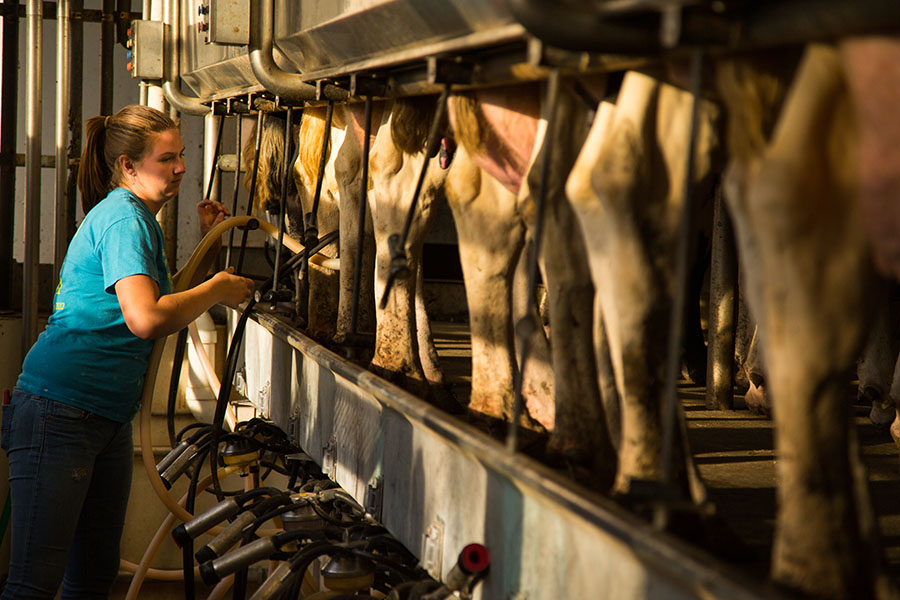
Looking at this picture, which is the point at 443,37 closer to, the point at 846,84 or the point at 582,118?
the point at 582,118

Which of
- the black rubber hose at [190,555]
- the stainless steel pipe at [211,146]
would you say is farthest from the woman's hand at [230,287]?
the stainless steel pipe at [211,146]

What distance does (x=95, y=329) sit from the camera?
2.45 meters

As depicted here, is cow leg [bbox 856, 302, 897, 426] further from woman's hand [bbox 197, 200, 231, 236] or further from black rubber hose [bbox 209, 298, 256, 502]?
woman's hand [bbox 197, 200, 231, 236]

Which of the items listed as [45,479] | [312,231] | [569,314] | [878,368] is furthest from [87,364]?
[878,368]

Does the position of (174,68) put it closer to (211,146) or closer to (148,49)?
(148,49)

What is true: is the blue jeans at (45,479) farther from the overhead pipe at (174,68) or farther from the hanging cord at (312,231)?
the overhead pipe at (174,68)

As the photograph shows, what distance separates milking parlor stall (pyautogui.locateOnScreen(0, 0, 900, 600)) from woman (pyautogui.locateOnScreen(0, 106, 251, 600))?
0.48 feet

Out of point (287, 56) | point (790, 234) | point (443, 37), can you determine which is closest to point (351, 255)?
point (287, 56)

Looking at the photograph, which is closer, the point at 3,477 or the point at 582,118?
the point at 582,118

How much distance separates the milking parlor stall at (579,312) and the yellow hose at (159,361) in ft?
0.07

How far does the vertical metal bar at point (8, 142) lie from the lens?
16.9ft

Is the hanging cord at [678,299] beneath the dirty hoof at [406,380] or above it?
above

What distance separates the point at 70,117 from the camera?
5.61 metres

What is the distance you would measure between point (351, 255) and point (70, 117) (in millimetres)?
3208
